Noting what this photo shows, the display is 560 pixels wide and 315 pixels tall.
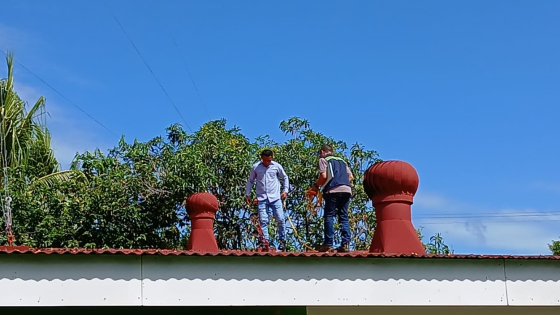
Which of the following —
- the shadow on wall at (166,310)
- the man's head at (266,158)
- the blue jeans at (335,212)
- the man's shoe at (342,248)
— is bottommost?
the shadow on wall at (166,310)

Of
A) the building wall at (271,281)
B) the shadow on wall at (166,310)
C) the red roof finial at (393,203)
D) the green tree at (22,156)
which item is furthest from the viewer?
the green tree at (22,156)

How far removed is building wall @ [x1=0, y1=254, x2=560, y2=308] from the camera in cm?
702

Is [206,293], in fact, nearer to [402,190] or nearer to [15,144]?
[402,190]

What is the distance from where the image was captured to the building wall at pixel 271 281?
276 inches

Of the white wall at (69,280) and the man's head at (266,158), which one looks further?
the man's head at (266,158)

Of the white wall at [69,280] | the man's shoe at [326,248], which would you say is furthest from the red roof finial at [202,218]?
the white wall at [69,280]

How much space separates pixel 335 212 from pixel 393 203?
972 millimetres

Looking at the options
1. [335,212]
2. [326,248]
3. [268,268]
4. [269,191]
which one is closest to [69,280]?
[268,268]

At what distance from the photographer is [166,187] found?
19.1 metres

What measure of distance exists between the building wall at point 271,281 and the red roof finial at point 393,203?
1393 millimetres

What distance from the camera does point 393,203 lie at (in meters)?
9.33

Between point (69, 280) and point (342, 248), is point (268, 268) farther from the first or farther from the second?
point (342, 248)

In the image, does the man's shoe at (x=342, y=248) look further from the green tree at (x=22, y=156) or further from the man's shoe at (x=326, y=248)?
the green tree at (x=22, y=156)

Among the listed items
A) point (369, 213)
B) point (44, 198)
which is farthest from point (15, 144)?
point (369, 213)
